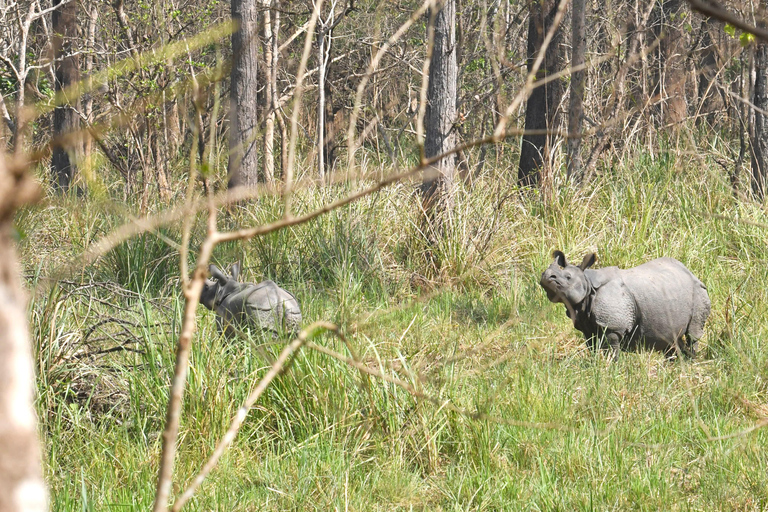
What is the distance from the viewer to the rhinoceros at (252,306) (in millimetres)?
4688

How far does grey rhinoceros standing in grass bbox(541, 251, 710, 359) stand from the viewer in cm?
499

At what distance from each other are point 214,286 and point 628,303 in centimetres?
268

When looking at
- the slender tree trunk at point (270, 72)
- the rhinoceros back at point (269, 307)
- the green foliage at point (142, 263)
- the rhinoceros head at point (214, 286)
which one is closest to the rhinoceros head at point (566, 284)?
the rhinoceros back at point (269, 307)

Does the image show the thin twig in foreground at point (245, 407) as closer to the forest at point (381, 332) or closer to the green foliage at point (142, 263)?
the forest at point (381, 332)

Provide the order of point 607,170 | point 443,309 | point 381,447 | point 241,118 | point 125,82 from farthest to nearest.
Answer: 1. point 125,82
2. point 241,118
3. point 607,170
4. point 443,309
5. point 381,447

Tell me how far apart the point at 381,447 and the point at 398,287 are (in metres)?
2.98

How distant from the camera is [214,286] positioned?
5.35 metres

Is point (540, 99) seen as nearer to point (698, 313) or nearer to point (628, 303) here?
point (698, 313)

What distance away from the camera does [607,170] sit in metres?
9.04

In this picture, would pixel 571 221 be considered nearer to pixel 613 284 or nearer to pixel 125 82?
pixel 613 284

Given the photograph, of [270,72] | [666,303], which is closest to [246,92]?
[270,72]

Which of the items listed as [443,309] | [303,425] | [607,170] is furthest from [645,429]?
[607,170]

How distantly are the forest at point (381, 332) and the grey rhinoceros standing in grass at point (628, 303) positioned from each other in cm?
12

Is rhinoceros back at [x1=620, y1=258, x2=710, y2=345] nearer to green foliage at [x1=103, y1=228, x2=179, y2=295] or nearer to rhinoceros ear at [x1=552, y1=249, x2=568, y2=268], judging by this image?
rhinoceros ear at [x1=552, y1=249, x2=568, y2=268]
